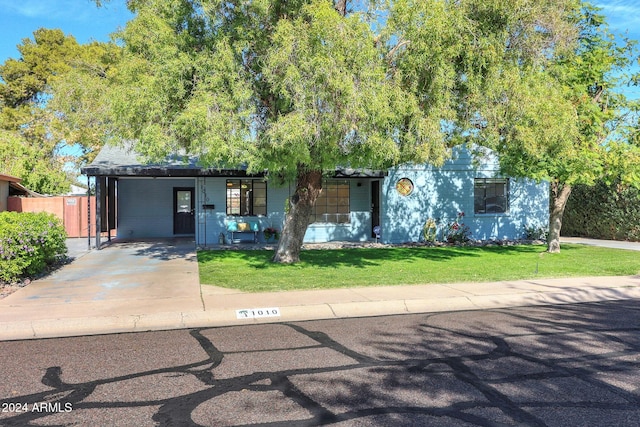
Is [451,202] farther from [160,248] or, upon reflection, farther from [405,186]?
[160,248]

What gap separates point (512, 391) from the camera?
4613 mm

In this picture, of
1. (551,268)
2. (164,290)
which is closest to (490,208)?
(551,268)

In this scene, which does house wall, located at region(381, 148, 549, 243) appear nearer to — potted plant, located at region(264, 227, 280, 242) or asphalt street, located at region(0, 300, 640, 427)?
potted plant, located at region(264, 227, 280, 242)

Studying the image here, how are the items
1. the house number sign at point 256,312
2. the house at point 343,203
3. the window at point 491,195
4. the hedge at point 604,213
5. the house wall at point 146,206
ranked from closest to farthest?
1. the house number sign at point 256,312
2. the house at point 343,203
3. the hedge at point 604,213
4. the house wall at point 146,206
5. the window at point 491,195

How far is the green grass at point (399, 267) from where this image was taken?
1040cm

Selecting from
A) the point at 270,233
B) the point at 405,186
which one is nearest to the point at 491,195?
the point at 405,186

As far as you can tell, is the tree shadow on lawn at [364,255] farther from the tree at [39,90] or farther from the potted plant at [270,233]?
the tree at [39,90]

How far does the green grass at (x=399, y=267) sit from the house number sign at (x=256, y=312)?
4.75 feet

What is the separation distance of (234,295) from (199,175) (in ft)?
29.0

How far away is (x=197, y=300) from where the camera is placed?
334 inches

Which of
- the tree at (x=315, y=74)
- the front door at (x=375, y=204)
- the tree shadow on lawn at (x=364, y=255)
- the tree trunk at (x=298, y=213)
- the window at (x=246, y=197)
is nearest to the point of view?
the tree at (x=315, y=74)

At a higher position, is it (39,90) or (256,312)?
(39,90)

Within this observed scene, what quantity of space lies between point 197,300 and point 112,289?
2.19 meters

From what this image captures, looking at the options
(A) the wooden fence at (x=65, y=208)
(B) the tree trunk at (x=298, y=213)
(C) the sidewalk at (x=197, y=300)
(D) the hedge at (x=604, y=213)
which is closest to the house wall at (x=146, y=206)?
(A) the wooden fence at (x=65, y=208)
